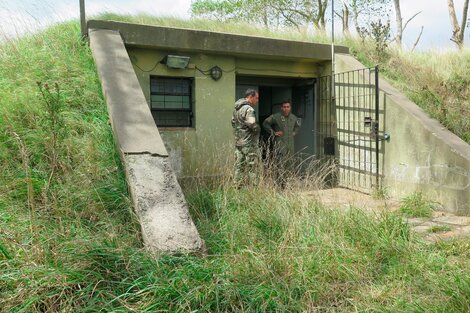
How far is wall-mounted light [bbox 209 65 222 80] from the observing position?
24.5 ft

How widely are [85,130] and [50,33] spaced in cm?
364

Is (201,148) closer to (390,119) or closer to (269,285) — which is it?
(390,119)

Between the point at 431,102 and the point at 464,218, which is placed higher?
the point at 431,102

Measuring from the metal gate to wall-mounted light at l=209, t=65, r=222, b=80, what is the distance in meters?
2.45

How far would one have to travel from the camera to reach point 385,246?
344 centimetres

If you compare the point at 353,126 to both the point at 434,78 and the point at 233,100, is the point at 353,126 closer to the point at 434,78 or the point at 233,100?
the point at 434,78

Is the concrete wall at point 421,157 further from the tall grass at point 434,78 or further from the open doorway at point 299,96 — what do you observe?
the open doorway at point 299,96

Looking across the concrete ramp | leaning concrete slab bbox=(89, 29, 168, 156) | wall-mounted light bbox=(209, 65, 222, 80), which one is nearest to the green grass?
wall-mounted light bbox=(209, 65, 222, 80)

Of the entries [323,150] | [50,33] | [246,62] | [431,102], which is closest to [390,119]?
[431,102]

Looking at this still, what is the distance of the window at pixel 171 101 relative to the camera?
23.8 feet

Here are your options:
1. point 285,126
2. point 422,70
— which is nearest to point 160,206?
point 285,126

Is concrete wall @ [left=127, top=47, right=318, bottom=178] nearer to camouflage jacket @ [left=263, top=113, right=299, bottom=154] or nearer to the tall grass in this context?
camouflage jacket @ [left=263, top=113, right=299, bottom=154]

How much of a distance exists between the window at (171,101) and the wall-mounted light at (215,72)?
0.42 meters

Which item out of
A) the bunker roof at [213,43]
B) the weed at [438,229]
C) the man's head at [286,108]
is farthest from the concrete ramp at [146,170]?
the man's head at [286,108]
